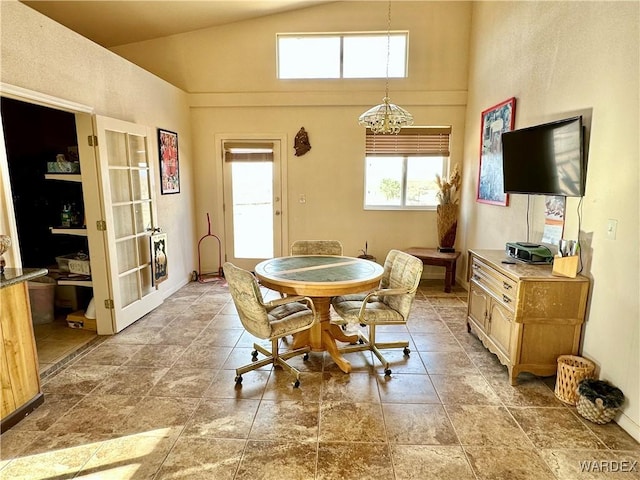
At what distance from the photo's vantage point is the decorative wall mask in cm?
535

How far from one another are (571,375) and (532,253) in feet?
2.96

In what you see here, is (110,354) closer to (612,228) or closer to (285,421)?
(285,421)

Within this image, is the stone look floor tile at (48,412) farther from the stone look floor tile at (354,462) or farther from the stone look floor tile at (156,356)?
the stone look floor tile at (354,462)

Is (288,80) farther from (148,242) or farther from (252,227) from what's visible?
(148,242)

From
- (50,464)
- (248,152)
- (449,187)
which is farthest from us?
(248,152)

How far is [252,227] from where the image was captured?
18.7 ft

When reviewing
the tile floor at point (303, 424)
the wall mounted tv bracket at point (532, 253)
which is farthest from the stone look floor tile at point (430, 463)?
the wall mounted tv bracket at point (532, 253)

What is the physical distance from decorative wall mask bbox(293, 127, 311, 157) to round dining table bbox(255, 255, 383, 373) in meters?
2.40

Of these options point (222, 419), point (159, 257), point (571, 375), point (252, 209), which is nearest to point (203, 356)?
point (222, 419)

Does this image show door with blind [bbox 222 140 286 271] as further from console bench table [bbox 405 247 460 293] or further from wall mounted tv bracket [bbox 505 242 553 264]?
wall mounted tv bracket [bbox 505 242 553 264]

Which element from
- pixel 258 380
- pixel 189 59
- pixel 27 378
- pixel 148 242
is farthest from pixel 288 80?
pixel 27 378

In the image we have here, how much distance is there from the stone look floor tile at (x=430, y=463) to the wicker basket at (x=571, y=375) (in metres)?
0.99

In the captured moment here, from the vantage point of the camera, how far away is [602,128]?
239 cm

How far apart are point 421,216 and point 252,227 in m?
2.62
